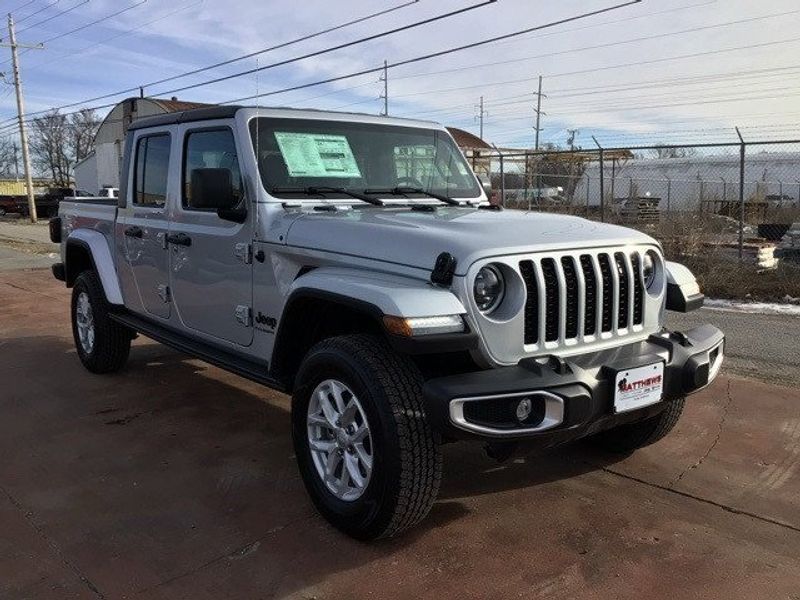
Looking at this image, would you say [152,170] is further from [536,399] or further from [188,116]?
[536,399]

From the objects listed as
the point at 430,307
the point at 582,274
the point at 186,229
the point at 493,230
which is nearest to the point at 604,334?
the point at 582,274

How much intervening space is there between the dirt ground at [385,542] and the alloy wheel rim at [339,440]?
0.26 metres

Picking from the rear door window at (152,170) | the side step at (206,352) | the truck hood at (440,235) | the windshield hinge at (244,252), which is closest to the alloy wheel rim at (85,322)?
the side step at (206,352)

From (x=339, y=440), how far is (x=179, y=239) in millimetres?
2018

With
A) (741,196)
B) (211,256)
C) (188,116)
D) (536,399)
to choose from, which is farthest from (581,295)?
(741,196)

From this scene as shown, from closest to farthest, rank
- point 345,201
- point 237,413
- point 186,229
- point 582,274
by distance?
point 582,274
point 345,201
point 186,229
point 237,413

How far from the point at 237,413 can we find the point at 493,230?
2614 millimetres

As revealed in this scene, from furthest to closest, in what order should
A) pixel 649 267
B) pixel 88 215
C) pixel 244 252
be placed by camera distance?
pixel 88 215
pixel 244 252
pixel 649 267

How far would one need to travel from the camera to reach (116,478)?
153 inches

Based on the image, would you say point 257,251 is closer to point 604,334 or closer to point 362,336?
point 362,336

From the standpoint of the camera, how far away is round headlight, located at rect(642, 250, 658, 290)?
11.8ft

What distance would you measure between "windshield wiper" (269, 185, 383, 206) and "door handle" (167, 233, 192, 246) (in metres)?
0.85

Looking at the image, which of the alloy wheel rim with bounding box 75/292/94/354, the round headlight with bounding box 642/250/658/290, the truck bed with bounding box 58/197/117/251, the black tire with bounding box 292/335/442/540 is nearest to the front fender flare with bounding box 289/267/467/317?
the black tire with bounding box 292/335/442/540

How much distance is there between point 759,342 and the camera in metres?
6.74
